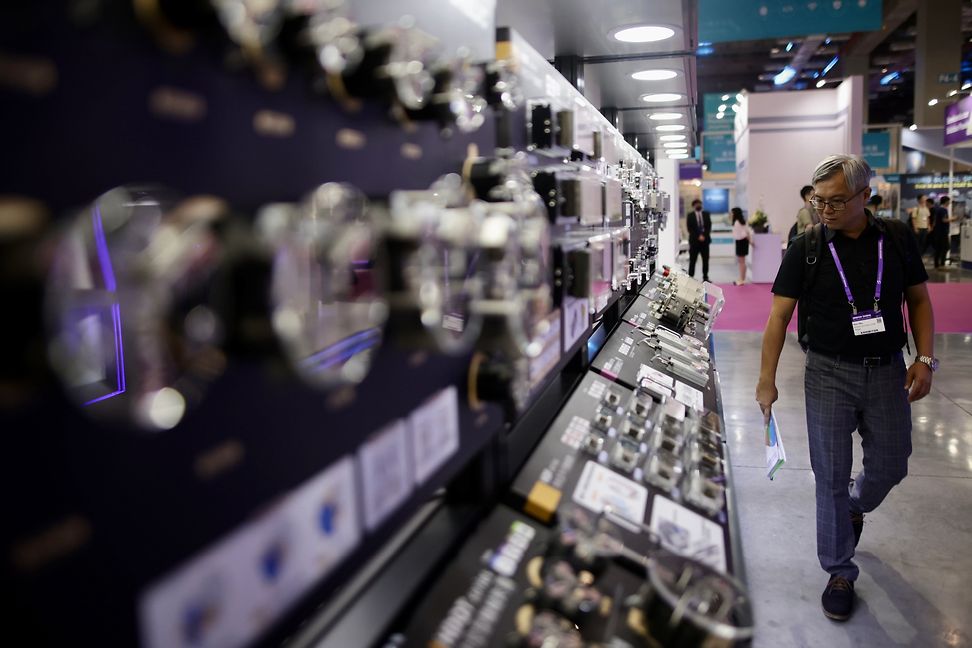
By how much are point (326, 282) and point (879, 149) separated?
72.7 feet

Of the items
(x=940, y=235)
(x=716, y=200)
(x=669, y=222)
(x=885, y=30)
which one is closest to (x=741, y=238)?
(x=669, y=222)

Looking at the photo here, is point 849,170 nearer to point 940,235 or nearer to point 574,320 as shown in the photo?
point 574,320

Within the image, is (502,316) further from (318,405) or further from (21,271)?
(21,271)

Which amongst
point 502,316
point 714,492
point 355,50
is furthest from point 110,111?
point 714,492

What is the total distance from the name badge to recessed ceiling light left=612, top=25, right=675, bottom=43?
1.27 meters

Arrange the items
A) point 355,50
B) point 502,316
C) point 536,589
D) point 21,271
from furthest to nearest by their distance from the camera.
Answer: point 536,589
point 502,316
point 355,50
point 21,271

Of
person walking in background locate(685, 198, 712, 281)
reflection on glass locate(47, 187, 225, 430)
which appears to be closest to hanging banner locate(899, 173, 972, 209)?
person walking in background locate(685, 198, 712, 281)

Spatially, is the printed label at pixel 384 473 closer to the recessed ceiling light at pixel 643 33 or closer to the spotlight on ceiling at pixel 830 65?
the recessed ceiling light at pixel 643 33

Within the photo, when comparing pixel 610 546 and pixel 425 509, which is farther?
pixel 425 509

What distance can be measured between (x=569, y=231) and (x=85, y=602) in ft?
4.03

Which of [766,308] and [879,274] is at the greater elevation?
[879,274]

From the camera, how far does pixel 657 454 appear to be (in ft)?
5.81

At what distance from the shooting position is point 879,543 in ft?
10.0

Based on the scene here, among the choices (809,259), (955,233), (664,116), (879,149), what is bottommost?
(955,233)
